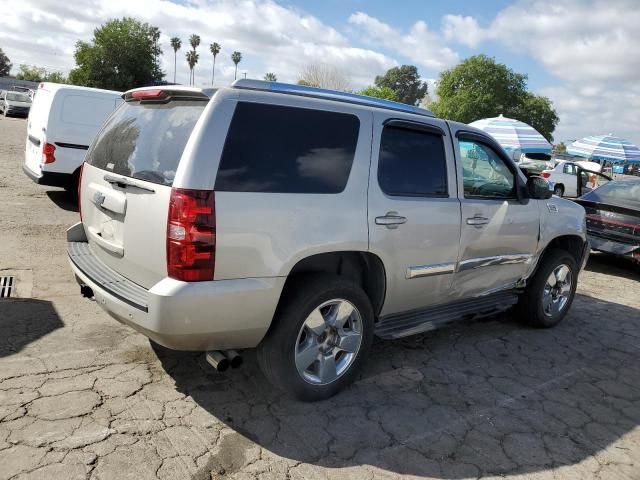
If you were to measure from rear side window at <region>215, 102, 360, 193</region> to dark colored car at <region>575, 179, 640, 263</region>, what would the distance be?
614 cm

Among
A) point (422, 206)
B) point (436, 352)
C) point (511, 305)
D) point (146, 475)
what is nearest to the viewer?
point (146, 475)

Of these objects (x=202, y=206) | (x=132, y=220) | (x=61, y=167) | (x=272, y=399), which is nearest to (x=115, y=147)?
(x=132, y=220)

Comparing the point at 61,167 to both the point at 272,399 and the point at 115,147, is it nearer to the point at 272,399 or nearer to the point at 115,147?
the point at 115,147

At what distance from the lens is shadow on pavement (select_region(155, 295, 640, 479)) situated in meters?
3.00

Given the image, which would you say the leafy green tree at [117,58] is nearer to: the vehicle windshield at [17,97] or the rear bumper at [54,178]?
the vehicle windshield at [17,97]

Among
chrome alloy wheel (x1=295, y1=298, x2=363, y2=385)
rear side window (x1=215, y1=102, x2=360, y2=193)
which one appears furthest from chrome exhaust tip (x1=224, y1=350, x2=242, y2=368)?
rear side window (x1=215, y1=102, x2=360, y2=193)

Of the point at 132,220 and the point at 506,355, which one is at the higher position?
the point at 132,220

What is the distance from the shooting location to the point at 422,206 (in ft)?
12.3

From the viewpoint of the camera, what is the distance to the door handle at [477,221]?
4121 mm

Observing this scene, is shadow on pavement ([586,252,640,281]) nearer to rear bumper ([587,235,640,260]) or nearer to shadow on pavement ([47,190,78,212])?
rear bumper ([587,235,640,260])

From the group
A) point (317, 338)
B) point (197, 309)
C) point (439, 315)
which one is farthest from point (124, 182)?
point (439, 315)

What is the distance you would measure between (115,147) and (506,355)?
11.7 ft

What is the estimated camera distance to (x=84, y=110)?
334 inches

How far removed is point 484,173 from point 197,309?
2831 mm
